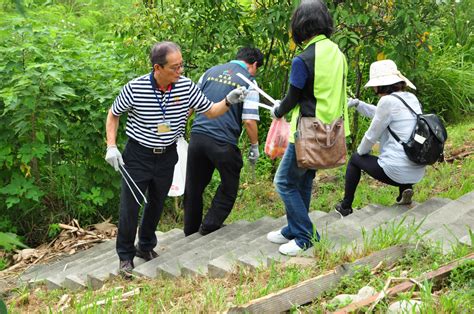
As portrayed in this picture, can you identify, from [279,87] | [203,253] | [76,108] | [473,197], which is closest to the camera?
[203,253]

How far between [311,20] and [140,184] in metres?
1.76

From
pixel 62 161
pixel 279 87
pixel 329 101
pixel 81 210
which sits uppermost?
pixel 329 101

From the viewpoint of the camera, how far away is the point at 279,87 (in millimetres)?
8727

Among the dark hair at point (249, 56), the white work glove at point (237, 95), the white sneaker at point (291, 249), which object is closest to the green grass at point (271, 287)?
the white sneaker at point (291, 249)

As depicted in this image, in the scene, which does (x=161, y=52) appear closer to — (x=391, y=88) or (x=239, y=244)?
(x=239, y=244)

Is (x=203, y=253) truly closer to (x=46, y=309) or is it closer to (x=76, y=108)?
(x=46, y=309)

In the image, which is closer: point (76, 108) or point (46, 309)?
point (46, 309)

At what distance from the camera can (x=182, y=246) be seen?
5.55 m

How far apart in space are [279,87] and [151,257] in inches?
155

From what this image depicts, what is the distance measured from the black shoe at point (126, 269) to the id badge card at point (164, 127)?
106 cm

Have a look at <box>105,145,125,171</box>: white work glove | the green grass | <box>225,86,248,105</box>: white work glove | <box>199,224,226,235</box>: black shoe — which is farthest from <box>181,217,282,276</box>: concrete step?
<box>225,86,248,105</box>: white work glove

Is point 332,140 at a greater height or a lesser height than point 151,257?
greater

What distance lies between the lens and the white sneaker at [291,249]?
464 cm

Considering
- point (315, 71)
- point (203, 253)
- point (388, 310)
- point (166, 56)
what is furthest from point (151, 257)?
point (388, 310)
